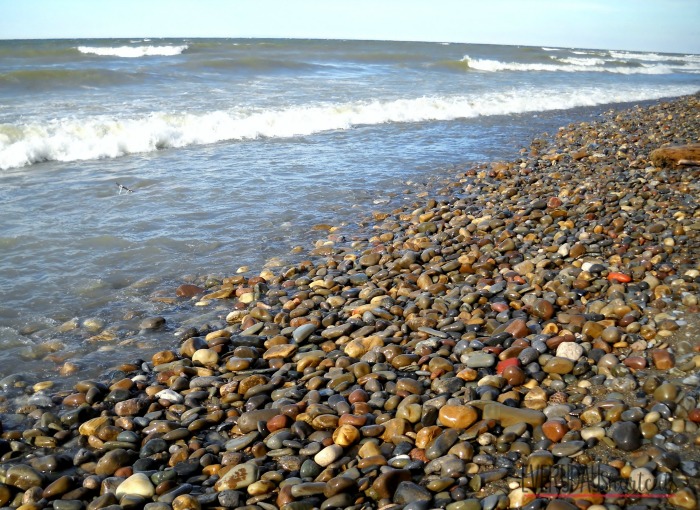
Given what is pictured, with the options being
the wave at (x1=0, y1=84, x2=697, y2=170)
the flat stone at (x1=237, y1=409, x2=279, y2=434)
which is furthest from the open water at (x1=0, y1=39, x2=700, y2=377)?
the flat stone at (x1=237, y1=409, x2=279, y2=434)

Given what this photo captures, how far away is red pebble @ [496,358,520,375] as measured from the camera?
9.39 feet

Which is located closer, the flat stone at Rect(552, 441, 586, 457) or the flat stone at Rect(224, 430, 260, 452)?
the flat stone at Rect(552, 441, 586, 457)

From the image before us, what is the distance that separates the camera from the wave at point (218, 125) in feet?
27.3

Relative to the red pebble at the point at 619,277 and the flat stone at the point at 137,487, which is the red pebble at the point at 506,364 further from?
the flat stone at the point at 137,487

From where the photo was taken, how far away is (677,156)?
6.39m

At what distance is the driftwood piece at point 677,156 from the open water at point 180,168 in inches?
102

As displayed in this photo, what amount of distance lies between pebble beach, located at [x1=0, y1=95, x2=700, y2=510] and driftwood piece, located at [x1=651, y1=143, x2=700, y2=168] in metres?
1.85

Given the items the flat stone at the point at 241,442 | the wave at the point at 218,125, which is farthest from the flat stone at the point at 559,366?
the wave at the point at 218,125

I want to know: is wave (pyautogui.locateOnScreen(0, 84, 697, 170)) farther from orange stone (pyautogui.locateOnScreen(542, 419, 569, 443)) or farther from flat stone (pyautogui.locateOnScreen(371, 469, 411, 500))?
orange stone (pyautogui.locateOnScreen(542, 419, 569, 443))

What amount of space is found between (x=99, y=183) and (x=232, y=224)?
93.5 inches

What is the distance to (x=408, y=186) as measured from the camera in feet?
23.4

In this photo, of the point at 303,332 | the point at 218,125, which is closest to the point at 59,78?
the point at 218,125

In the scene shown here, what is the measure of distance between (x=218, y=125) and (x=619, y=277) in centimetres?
827

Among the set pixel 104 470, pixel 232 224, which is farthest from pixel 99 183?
pixel 104 470
